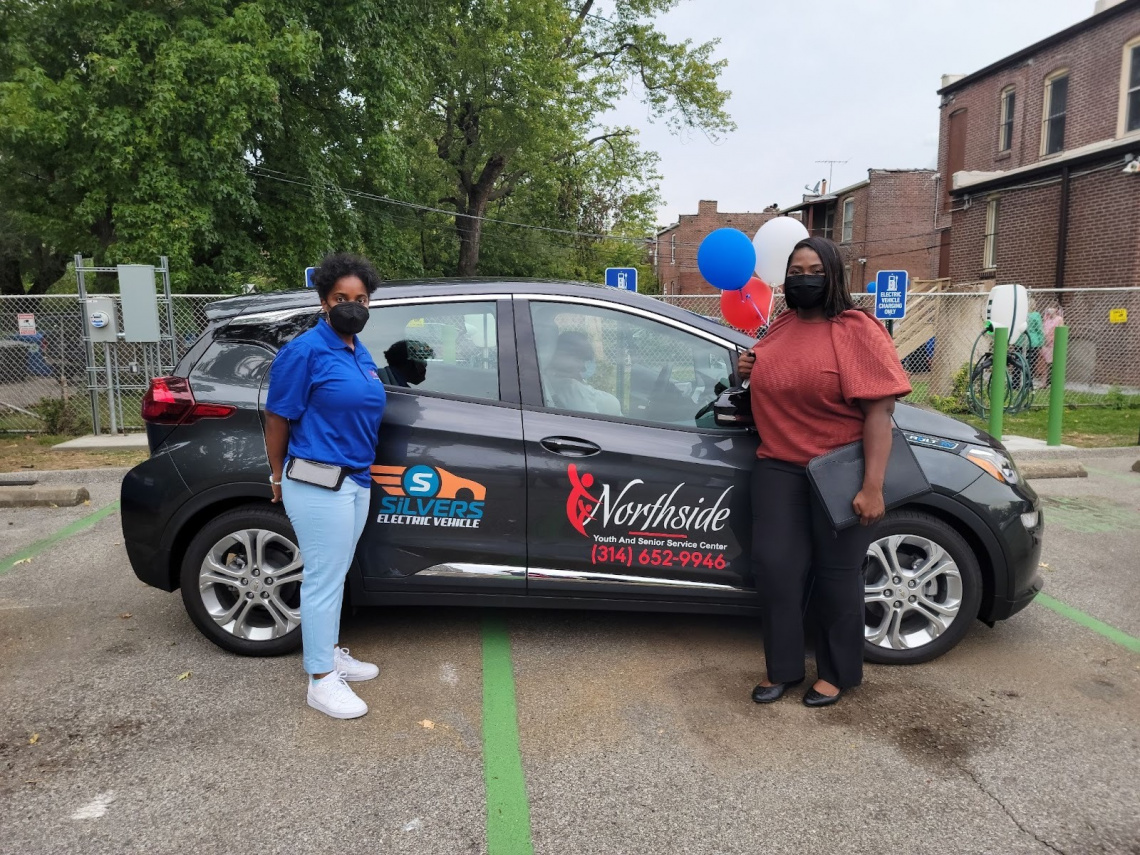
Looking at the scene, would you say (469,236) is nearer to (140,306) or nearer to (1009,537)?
(140,306)

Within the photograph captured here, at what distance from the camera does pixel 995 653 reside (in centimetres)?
382

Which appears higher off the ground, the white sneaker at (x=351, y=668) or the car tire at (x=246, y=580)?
the car tire at (x=246, y=580)

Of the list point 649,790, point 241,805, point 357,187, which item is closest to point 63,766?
point 241,805

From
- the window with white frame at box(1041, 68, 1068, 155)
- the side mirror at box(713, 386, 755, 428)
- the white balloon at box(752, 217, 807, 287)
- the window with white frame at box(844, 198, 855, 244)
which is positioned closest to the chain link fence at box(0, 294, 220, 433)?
the white balloon at box(752, 217, 807, 287)

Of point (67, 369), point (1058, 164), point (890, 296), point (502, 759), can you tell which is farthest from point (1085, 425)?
point (67, 369)

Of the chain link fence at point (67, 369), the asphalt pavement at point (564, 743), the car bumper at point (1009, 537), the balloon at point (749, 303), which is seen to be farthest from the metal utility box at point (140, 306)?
the car bumper at point (1009, 537)

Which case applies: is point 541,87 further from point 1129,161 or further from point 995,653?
point 995,653

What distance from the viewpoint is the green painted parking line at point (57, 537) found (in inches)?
206

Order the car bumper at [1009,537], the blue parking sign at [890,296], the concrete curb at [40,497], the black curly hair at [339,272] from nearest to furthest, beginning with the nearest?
the black curly hair at [339,272] < the car bumper at [1009,537] < the concrete curb at [40,497] < the blue parking sign at [890,296]

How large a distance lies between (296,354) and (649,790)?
1.99m

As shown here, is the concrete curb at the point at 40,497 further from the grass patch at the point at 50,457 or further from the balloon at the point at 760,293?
the balloon at the point at 760,293

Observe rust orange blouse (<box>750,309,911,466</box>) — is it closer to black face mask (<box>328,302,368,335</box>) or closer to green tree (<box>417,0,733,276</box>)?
black face mask (<box>328,302,368,335</box>)

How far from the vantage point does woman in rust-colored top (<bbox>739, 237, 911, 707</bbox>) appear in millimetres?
2951

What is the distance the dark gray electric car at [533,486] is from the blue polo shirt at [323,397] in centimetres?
41
